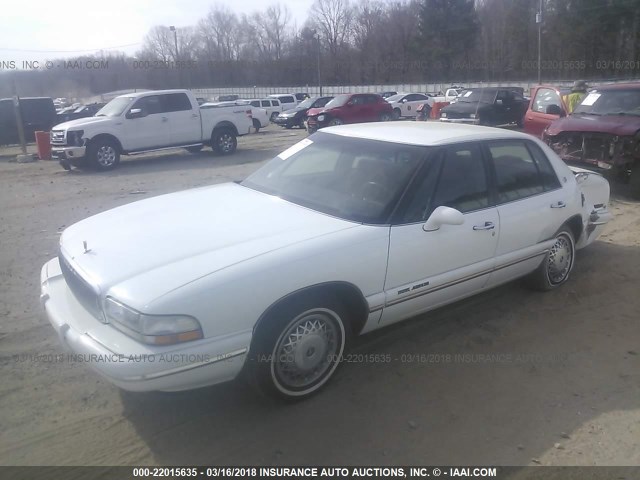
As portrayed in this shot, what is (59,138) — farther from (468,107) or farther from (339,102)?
(468,107)

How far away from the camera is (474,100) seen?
19094 millimetres

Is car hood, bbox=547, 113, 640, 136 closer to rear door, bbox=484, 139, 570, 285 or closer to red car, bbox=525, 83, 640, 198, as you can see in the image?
red car, bbox=525, 83, 640, 198

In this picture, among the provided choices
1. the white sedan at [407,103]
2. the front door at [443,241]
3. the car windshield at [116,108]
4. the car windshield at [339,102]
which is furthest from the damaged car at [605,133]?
the white sedan at [407,103]

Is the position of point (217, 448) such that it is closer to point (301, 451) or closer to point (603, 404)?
point (301, 451)

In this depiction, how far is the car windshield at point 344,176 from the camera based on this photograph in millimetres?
3631

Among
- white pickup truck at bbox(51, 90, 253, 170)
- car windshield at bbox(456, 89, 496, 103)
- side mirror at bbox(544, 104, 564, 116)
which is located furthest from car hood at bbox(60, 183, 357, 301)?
car windshield at bbox(456, 89, 496, 103)

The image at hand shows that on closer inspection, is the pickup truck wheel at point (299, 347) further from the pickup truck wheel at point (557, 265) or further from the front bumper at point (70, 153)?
the front bumper at point (70, 153)

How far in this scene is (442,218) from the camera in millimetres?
3475

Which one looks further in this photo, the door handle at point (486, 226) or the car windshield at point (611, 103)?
the car windshield at point (611, 103)

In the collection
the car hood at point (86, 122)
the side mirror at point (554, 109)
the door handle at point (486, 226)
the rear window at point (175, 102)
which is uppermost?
the rear window at point (175, 102)

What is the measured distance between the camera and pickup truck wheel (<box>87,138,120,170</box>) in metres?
13.4

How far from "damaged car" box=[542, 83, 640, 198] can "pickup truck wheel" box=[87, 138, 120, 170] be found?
411 inches

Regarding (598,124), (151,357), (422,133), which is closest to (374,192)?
(422,133)

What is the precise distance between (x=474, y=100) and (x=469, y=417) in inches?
696
